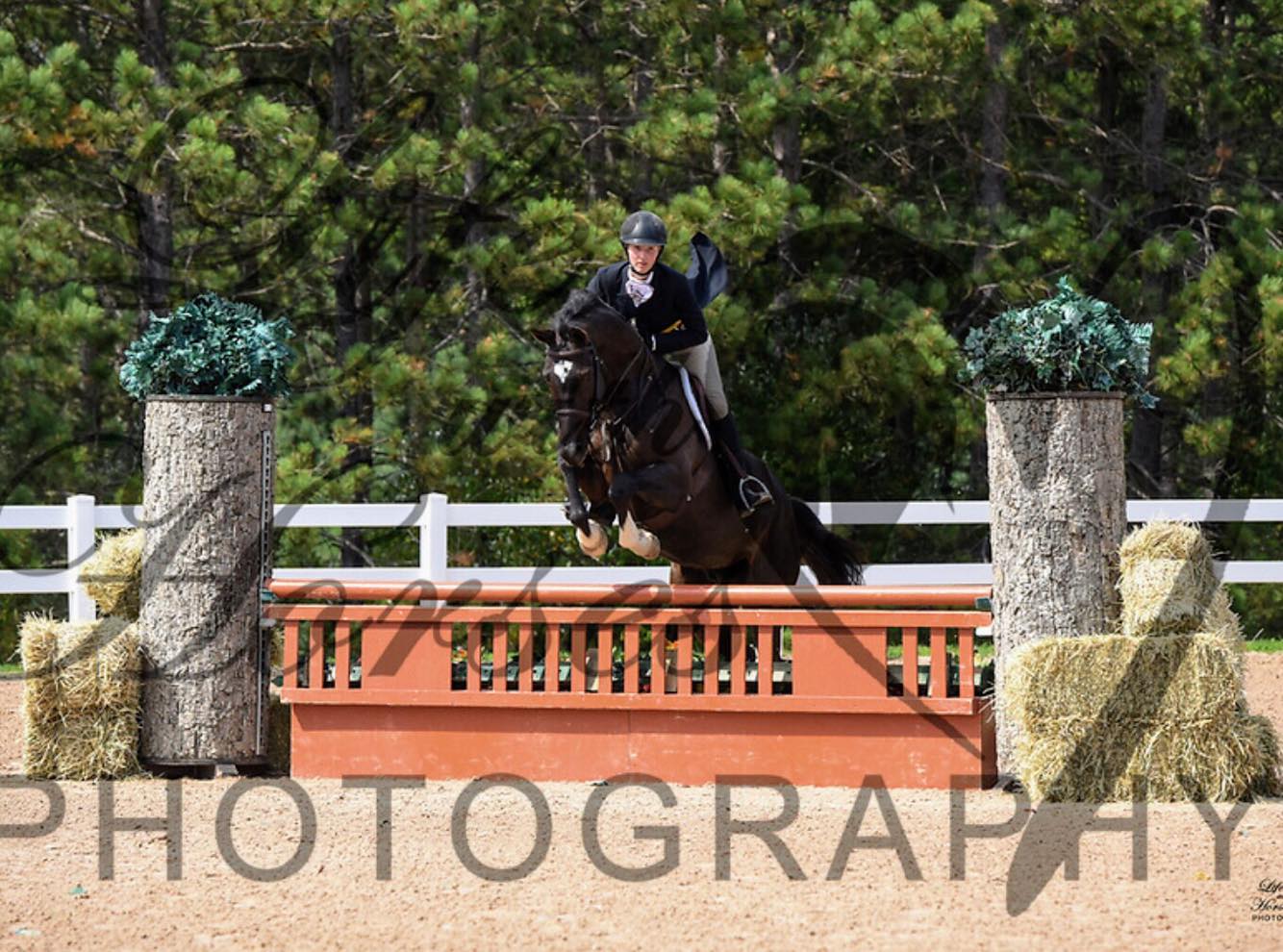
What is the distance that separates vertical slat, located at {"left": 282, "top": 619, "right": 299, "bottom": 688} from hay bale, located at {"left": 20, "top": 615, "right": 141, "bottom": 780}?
54cm

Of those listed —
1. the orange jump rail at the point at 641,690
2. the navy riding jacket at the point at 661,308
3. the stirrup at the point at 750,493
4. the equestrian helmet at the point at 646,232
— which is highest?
the equestrian helmet at the point at 646,232

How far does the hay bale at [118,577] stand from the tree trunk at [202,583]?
0.25 meters

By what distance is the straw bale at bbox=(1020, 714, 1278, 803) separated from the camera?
18.2 feet

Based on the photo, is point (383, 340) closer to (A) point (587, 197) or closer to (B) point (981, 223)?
(A) point (587, 197)

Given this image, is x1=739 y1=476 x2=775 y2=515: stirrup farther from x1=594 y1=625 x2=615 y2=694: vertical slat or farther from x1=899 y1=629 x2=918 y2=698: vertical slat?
x1=899 y1=629 x2=918 y2=698: vertical slat

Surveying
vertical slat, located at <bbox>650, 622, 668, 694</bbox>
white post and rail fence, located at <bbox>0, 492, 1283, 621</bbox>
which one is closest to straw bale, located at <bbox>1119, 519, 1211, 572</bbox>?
vertical slat, located at <bbox>650, 622, 668, 694</bbox>

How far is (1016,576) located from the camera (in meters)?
5.92

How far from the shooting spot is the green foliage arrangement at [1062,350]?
587 cm

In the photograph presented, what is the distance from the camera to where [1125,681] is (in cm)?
559

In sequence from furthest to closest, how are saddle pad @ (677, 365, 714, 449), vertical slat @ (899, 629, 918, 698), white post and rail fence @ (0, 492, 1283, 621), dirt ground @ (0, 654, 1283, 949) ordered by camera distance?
white post and rail fence @ (0, 492, 1283, 621) < saddle pad @ (677, 365, 714, 449) < vertical slat @ (899, 629, 918, 698) < dirt ground @ (0, 654, 1283, 949)

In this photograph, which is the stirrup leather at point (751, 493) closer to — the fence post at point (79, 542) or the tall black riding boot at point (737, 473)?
the tall black riding boot at point (737, 473)

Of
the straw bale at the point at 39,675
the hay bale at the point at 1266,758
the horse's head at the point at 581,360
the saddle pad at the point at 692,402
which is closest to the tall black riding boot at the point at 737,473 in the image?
the saddle pad at the point at 692,402

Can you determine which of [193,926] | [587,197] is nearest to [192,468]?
[193,926]

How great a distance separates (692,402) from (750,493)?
1.59 ft
